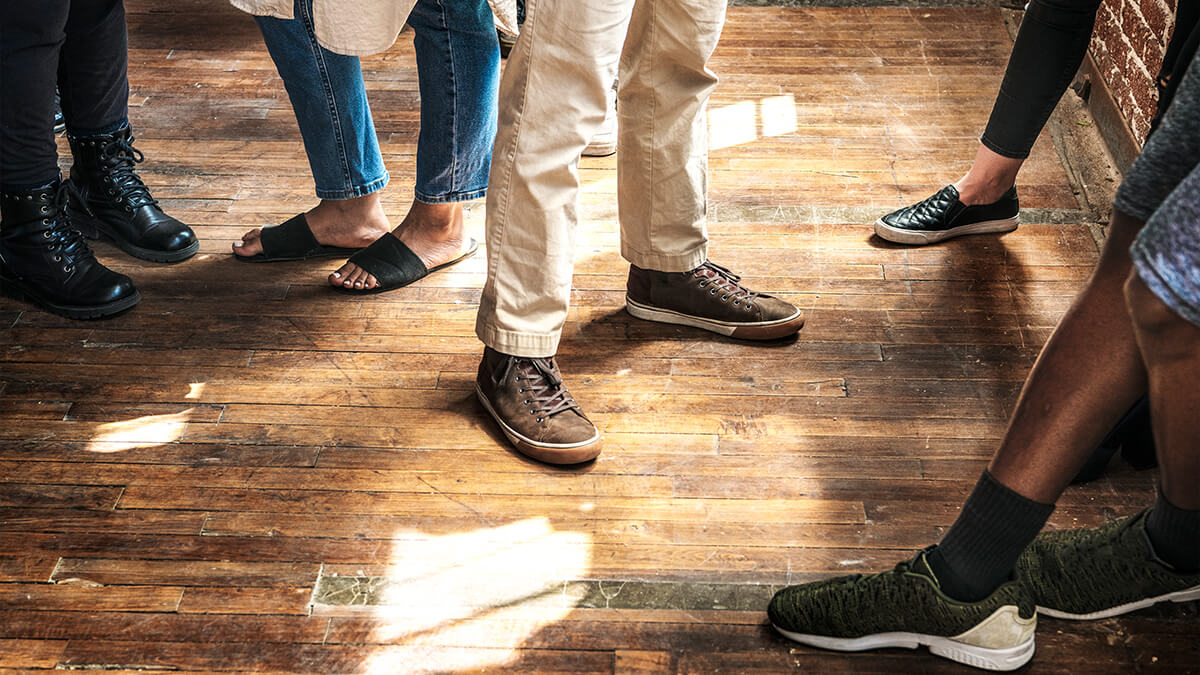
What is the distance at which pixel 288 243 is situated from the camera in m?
2.16

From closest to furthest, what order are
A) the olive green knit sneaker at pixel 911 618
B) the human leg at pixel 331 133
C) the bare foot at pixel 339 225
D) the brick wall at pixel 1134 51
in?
the olive green knit sneaker at pixel 911 618, the human leg at pixel 331 133, the bare foot at pixel 339 225, the brick wall at pixel 1134 51

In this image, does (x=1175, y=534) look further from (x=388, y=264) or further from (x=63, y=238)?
(x=63, y=238)

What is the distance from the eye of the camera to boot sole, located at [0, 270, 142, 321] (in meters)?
1.99

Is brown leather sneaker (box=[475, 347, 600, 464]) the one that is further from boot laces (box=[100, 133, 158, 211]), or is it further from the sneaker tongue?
boot laces (box=[100, 133, 158, 211])

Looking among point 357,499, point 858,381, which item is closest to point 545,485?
point 357,499

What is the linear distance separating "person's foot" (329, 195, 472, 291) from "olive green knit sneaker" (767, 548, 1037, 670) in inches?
42.6

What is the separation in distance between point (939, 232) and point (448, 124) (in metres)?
1.07

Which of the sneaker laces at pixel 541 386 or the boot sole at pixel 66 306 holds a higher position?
the sneaker laces at pixel 541 386

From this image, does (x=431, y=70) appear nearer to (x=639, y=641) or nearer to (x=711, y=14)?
(x=711, y=14)

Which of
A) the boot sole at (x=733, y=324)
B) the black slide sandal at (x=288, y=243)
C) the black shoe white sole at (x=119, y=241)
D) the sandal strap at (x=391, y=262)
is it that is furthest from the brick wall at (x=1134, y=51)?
the black shoe white sole at (x=119, y=241)

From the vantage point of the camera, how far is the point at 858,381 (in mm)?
1847

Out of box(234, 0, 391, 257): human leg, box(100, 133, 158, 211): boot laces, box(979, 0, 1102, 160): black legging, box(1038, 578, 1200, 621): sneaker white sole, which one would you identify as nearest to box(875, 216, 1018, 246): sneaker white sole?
box(979, 0, 1102, 160): black legging

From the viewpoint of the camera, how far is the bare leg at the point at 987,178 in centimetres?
216

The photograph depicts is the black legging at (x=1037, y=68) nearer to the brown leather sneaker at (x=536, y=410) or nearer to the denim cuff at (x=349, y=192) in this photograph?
the brown leather sneaker at (x=536, y=410)
